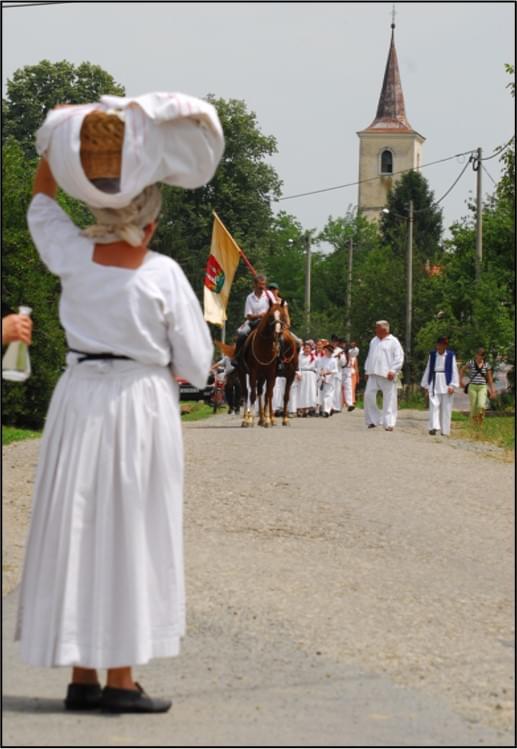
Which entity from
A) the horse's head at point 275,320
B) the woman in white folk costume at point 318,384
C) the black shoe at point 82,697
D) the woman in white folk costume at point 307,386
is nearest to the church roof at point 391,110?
the woman in white folk costume at point 318,384

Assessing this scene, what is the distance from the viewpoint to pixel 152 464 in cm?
728

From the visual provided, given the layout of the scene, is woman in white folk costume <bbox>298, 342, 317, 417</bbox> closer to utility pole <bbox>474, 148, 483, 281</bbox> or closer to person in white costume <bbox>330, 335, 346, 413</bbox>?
person in white costume <bbox>330, 335, 346, 413</bbox>

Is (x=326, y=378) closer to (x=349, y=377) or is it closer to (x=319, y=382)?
(x=319, y=382)

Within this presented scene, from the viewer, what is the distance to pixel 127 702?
23.4 ft

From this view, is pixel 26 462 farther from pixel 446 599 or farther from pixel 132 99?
pixel 132 99

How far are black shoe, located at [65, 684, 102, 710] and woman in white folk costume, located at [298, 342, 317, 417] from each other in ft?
122

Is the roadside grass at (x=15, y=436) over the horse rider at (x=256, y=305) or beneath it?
beneath

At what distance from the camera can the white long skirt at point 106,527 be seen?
23.1 ft

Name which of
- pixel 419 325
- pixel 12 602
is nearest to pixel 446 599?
pixel 12 602

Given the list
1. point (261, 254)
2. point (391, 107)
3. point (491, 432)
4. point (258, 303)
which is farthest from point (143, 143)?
point (391, 107)

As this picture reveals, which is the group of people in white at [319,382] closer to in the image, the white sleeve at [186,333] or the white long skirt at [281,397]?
the white long skirt at [281,397]

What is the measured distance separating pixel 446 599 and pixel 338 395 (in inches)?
1418

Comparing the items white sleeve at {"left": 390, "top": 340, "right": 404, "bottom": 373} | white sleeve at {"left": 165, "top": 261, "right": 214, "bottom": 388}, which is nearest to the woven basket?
white sleeve at {"left": 165, "top": 261, "right": 214, "bottom": 388}

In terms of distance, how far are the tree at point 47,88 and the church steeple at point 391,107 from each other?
3116 inches
